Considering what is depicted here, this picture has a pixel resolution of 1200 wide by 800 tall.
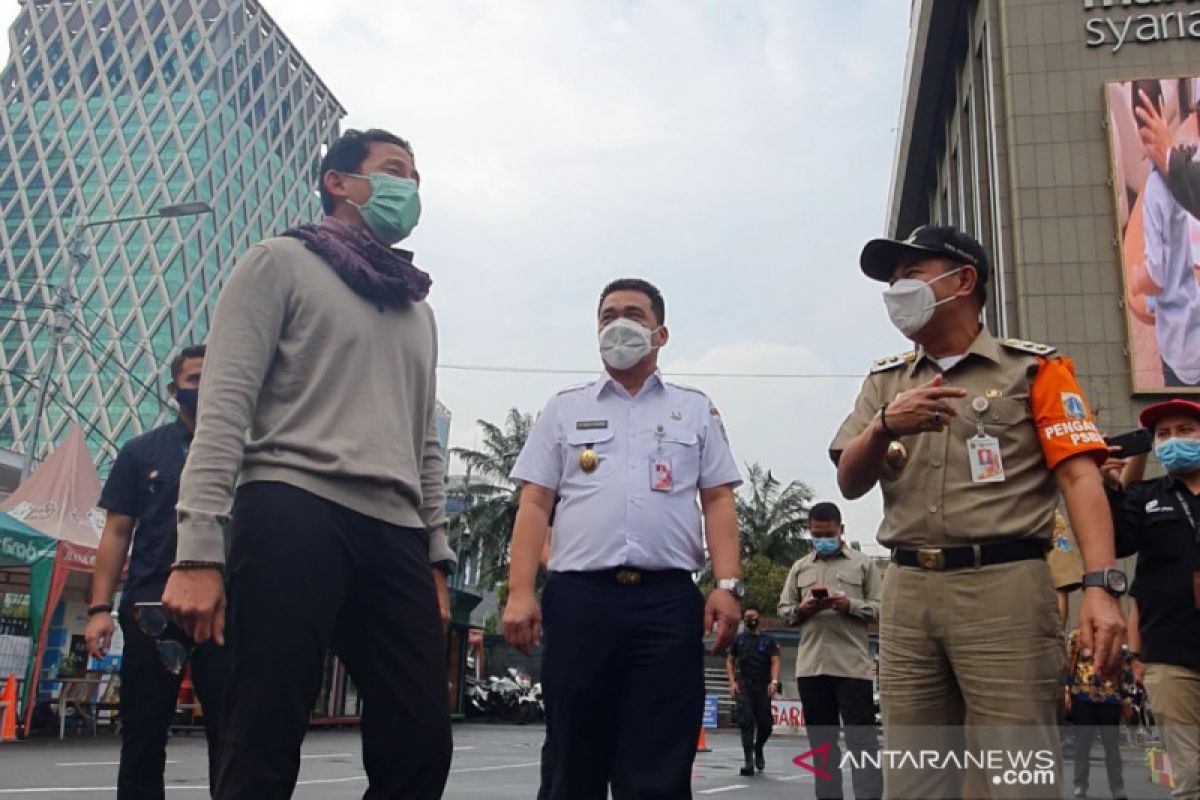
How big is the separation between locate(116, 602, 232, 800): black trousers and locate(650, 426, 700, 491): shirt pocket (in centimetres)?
163

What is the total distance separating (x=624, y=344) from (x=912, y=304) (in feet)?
3.64

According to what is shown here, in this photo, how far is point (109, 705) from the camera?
591 inches

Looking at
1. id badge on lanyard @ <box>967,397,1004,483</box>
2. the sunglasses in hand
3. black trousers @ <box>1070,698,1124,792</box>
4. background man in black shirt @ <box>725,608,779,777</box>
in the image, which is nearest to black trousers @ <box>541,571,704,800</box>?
id badge on lanyard @ <box>967,397,1004,483</box>

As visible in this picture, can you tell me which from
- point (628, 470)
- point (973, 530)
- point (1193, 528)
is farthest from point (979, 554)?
point (1193, 528)

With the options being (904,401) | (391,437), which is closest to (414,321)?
(391,437)

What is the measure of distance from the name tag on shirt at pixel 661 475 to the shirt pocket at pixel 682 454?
11mm

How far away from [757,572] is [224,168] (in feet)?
233

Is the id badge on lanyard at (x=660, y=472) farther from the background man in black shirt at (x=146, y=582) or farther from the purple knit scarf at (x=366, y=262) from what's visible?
the background man in black shirt at (x=146, y=582)

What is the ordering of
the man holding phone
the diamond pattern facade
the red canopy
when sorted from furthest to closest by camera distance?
the diamond pattern facade < the red canopy < the man holding phone

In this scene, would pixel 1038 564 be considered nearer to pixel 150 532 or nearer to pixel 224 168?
pixel 150 532

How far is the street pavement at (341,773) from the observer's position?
24.3 ft

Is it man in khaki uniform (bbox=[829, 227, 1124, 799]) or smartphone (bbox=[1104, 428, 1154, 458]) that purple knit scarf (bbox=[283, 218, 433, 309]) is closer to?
man in khaki uniform (bbox=[829, 227, 1124, 799])

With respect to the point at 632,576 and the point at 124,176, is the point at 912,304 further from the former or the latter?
the point at 124,176

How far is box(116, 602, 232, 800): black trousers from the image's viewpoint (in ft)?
12.0
